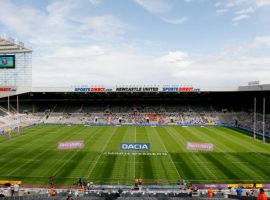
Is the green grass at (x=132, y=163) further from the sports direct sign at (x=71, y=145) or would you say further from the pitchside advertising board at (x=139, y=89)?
the pitchside advertising board at (x=139, y=89)

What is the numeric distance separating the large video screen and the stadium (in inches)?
5.7

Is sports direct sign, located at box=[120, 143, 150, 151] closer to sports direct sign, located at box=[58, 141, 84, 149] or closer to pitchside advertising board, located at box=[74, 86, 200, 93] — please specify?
sports direct sign, located at box=[58, 141, 84, 149]

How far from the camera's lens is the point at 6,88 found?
65.5 m

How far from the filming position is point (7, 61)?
44812 mm

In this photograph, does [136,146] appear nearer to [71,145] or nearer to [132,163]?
[132,163]

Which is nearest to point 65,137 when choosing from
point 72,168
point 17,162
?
point 17,162

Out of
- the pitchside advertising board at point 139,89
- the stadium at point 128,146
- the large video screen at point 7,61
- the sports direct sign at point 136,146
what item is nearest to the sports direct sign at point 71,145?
the stadium at point 128,146

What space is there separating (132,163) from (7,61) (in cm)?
2741

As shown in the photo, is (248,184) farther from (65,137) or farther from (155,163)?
(65,137)

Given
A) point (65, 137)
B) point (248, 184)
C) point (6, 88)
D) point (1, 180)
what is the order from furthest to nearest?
point (6, 88), point (65, 137), point (1, 180), point (248, 184)

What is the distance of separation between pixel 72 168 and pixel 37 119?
4677cm

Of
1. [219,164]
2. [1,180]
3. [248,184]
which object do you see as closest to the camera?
[248,184]

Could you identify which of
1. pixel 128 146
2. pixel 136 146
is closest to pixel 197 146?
pixel 136 146

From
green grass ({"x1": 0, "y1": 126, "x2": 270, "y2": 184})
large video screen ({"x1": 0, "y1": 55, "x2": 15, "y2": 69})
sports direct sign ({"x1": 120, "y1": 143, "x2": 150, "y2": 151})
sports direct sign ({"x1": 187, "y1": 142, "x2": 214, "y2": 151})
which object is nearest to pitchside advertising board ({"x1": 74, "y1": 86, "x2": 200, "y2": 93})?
green grass ({"x1": 0, "y1": 126, "x2": 270, "y2": 184})
